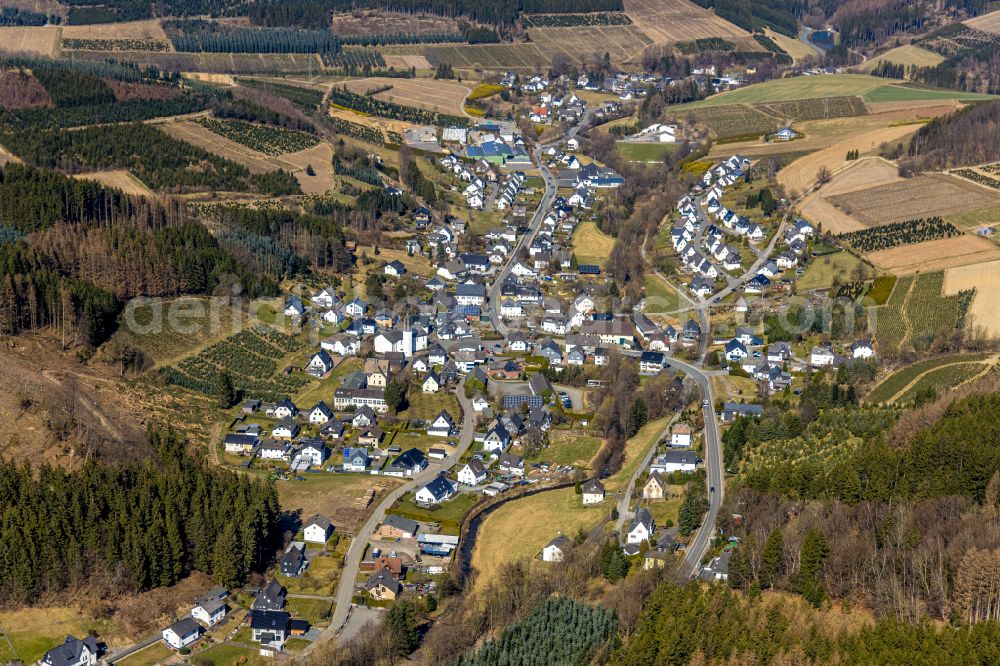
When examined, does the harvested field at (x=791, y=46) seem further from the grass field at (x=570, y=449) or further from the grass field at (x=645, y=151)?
the grass field at (x=570, y=449)

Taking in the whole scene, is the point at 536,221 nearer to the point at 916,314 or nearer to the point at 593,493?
the point at 916,314

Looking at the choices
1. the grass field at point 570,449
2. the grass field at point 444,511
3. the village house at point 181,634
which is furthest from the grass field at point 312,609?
the grass field at point 570,449

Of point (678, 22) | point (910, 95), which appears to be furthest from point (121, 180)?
point (678, 22)

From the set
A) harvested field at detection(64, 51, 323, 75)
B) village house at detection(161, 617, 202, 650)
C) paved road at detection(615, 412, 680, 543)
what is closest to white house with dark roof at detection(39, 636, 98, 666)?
village house at detection(161, 617, 202, 650)

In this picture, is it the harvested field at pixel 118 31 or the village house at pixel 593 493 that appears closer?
the village house at pixel 593 493

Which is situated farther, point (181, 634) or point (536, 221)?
point (536, 221)

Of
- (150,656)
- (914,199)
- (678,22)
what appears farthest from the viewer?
(678,22)
